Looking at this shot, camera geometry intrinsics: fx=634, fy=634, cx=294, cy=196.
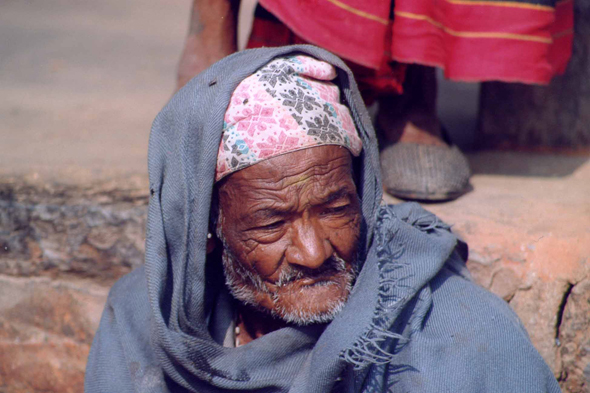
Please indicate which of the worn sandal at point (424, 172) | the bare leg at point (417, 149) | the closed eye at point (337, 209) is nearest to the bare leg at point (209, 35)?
the bare leg at point (417, 149)

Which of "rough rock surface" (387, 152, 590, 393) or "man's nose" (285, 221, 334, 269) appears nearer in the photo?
"man's nose" (285, 221, 334, 269)

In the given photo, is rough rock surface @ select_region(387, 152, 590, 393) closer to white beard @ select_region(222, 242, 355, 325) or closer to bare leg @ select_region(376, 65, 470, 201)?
bare leg @ select_region(376, 65, 470, 201)

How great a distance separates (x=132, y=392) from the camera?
201cm

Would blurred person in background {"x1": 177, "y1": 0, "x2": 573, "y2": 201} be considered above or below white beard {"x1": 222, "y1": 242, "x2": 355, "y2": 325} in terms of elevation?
above

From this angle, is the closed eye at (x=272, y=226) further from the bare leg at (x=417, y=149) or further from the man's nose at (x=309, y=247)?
the bare leg at (x=417, y=149)

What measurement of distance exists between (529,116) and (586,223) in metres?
1.12

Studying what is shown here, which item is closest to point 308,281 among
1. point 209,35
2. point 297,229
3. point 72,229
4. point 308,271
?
point 308,271

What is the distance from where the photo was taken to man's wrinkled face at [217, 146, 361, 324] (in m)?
1.86

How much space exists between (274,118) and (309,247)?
1.27 ft

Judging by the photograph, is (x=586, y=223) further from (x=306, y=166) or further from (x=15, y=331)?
(x=15, y=331)

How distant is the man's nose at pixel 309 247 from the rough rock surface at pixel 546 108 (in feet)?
6.62

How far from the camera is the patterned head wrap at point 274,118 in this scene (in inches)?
72.6

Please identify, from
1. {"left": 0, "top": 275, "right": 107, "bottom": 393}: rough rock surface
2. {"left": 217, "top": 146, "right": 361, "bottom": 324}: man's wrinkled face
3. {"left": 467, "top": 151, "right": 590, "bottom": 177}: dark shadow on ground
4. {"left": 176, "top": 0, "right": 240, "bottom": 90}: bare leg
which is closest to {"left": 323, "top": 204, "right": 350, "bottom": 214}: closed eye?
{"left": 217, "top": 146, "right": 361, "bottom": 324}: man's wrinkled face

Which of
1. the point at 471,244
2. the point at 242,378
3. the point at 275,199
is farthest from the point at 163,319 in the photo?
the point at 471,244
